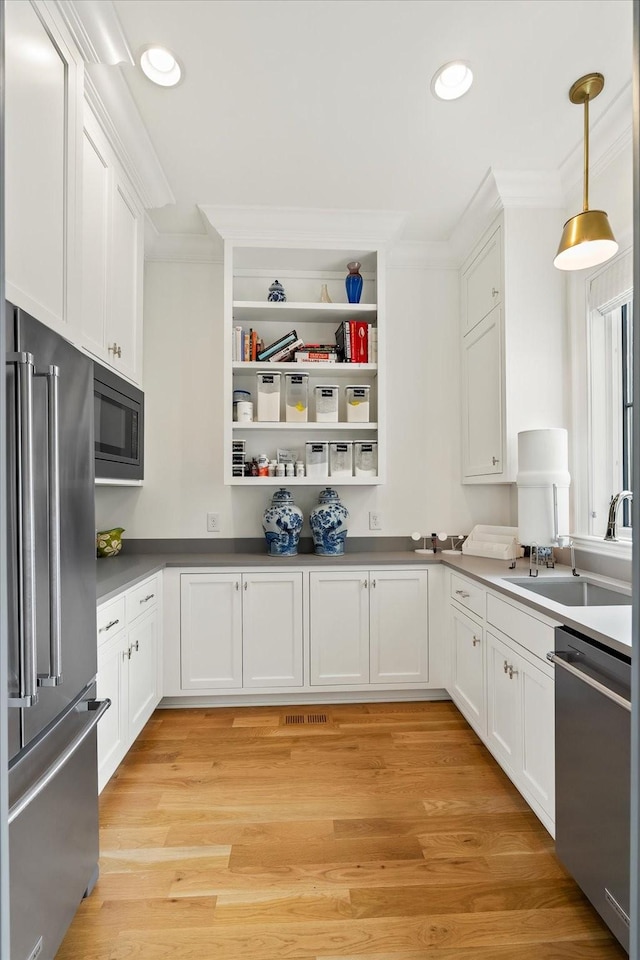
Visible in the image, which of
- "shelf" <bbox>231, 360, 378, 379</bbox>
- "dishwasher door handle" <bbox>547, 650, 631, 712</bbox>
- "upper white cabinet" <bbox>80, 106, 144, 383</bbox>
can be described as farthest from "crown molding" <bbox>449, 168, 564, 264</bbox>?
"dishwasher door handle" <bbox>547, 650, 631, 712</bbox>

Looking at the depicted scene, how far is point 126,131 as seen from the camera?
2.16 meters

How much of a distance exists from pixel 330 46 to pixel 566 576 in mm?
2251

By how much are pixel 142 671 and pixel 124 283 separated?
1836mm

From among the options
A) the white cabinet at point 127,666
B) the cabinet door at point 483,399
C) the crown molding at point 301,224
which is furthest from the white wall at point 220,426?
the white cabinet at point 127,666

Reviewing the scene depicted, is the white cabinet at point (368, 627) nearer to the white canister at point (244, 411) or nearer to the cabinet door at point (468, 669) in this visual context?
the cabinet door at point (468, 669)

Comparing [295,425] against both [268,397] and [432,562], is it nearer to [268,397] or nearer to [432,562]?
[268,397]

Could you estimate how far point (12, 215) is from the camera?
1345mm

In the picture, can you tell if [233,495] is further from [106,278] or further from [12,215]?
[12,215]

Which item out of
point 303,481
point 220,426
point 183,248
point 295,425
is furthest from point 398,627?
point 183,248

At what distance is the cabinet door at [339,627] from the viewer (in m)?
2.77

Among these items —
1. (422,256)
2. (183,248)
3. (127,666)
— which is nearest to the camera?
(127,666)

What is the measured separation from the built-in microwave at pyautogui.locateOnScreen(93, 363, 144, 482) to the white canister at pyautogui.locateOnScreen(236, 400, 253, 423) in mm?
524

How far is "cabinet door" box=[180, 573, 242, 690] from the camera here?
108 inches

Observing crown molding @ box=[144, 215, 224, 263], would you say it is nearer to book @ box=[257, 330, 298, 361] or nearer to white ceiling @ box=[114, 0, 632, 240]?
white ceiling @ box=[114, 0, 632, 240]
